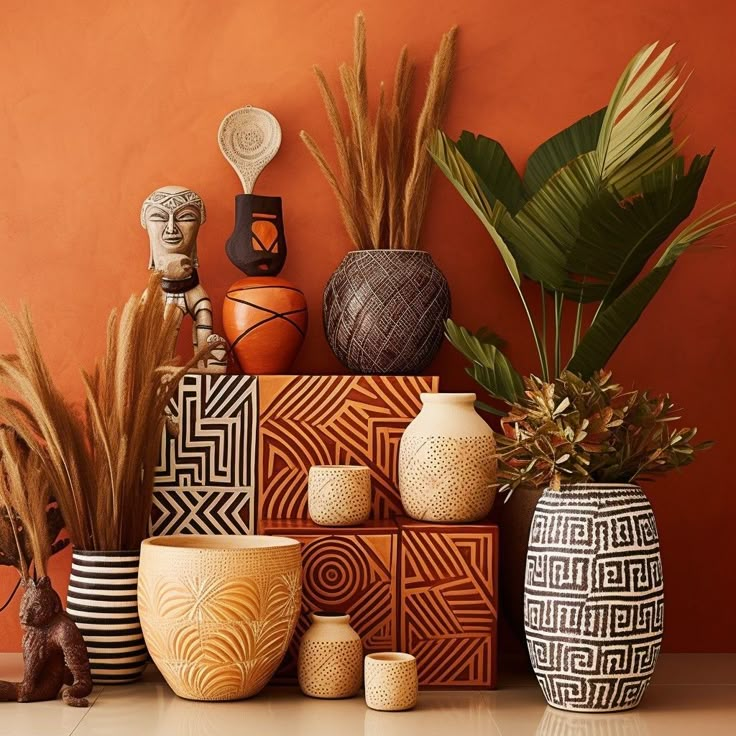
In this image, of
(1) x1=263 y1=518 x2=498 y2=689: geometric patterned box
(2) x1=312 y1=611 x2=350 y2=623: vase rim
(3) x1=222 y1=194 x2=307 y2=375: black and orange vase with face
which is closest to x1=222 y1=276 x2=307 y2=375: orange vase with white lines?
(3) x1=222 y1=194 x2=307 y2=375: black and orange vase with face

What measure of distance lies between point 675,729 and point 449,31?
6.11 ft

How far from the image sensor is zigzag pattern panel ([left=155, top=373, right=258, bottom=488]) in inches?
101

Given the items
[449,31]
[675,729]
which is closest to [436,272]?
[449,31]

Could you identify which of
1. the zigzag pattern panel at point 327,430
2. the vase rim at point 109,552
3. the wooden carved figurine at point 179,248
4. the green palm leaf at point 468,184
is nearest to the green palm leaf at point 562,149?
the green palm leaf at point 468,184

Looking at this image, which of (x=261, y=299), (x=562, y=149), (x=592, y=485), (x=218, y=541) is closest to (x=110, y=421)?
(x=218, y=541)

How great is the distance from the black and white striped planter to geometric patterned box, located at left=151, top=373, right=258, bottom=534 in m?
0.20

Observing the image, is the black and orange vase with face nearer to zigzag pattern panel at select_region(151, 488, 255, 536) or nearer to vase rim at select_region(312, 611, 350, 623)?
zigzag pattern panel at select_region(151, 488, 255, 536)

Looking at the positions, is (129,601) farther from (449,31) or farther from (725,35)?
(725,35)

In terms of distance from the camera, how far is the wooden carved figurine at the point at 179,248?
2648 millimetres

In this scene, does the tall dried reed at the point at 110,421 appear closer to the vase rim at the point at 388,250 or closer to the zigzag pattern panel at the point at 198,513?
the zigzag pattern panel at the point at 198,513

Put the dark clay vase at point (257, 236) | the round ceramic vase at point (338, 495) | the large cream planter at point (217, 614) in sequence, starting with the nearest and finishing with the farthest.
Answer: the large cream planter at point (217, 614)
the round ceramic vase at point (338, 495)
the dark clay vase at point (257, 236)

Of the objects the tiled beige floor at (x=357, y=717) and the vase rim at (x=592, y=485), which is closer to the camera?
the tiled beige floor at (x=357, y=717)

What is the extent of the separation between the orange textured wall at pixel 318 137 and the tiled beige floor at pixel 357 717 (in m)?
0.65

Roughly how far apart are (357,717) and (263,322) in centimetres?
99
